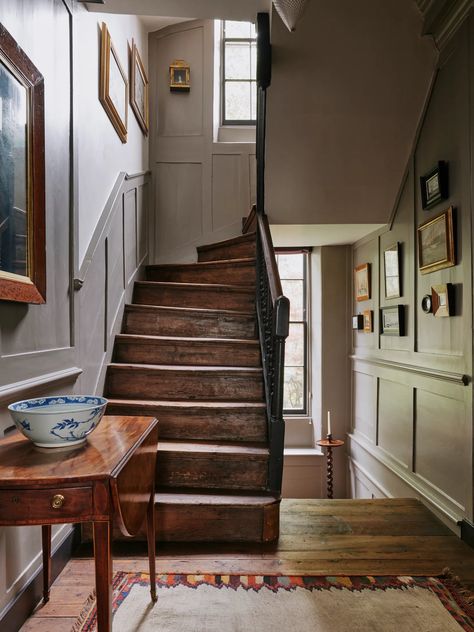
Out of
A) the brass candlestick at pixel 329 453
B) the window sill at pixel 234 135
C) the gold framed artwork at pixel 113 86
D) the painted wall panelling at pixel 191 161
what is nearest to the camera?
the gold framed artwork at pixel 113 86

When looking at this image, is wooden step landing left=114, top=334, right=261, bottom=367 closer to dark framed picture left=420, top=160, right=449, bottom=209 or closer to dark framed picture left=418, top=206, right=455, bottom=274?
dark framed picture left=418, top=206, right=455, bottom=274

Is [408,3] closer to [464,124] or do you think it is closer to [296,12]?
[464,124]

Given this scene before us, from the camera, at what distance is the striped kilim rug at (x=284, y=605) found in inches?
63.4

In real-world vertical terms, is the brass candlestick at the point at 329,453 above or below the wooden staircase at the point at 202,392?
below

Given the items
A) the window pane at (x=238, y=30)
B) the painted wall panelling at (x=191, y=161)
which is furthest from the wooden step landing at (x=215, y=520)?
the window pane at (x=238, y=30)

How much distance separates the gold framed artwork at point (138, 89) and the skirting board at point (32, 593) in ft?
10.1

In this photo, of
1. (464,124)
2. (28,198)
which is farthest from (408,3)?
(28,198)

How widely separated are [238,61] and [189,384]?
383 centimetres

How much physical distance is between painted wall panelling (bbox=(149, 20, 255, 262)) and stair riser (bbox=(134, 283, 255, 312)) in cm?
102

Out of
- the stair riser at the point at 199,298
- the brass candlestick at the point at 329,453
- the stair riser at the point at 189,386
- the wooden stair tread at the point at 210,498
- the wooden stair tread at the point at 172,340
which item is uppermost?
the stair riser at the point at 199,298

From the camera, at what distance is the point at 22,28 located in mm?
1603

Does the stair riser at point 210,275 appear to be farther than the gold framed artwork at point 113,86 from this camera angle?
Yes

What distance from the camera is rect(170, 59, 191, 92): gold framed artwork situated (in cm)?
454

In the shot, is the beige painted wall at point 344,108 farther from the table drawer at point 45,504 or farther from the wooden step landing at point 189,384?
the table drawer at point 45,504
